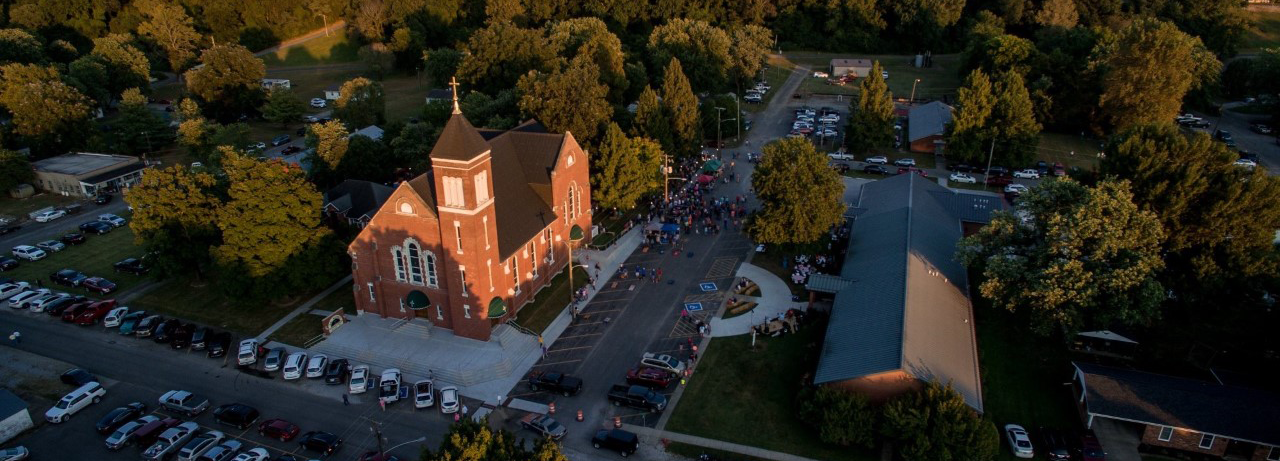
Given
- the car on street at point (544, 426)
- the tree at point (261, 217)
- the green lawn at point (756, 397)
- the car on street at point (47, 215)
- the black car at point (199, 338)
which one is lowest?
the green lawn at point (756, 397)

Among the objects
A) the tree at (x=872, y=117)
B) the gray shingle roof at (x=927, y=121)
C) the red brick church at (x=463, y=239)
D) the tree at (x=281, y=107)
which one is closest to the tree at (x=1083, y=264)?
the red brick church at (x=463, y=239)

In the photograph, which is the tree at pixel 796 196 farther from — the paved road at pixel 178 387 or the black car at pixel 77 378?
the black car at pixel 77 378

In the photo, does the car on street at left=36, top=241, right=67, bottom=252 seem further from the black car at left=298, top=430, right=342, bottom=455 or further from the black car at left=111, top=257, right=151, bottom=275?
the black car at left=298, top=430, right=342, bottom=455

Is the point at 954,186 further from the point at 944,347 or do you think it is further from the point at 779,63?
the point at 779,63

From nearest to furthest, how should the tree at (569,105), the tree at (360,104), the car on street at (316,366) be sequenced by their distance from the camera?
the car on street at (316,366) → the tree at (569,105) → the tree at (360,104)

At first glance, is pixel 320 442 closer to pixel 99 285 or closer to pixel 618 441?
pixel 618 441

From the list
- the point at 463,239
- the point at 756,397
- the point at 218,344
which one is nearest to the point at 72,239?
the point at 218,344
